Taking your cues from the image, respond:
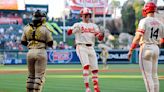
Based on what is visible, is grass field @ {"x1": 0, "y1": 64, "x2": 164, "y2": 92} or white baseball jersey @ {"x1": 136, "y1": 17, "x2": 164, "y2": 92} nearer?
white baseball jersey @ {"x1": 136, "y1": 17, "x2": 164, "y2": 92}

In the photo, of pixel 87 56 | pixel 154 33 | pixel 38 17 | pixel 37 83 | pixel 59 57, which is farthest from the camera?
pixel 59 57

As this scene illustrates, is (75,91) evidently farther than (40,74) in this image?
Yes

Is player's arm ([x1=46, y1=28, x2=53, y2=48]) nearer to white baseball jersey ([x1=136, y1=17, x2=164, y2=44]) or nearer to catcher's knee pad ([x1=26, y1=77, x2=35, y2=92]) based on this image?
catcher's knee pad ([x1=26, y1=77, x2=35, y2=92])

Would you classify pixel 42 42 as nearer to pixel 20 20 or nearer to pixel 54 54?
pixel 54 54

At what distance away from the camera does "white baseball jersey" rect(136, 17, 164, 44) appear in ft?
30.7

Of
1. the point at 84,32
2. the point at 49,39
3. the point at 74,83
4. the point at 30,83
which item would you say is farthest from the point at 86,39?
the point at 74,83

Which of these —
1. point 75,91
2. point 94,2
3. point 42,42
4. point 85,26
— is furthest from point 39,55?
point 94,2

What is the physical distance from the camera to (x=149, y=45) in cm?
953

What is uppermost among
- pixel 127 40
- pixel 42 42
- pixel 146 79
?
pixel 42 42

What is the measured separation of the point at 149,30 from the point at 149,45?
0.98 feet

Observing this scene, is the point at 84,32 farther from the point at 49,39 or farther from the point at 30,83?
the point at 30,83

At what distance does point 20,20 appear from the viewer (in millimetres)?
72188

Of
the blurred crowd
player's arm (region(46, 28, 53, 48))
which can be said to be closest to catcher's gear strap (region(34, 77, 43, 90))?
player's arm (region(46, 28, 53, 48))

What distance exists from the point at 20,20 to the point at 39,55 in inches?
2478
